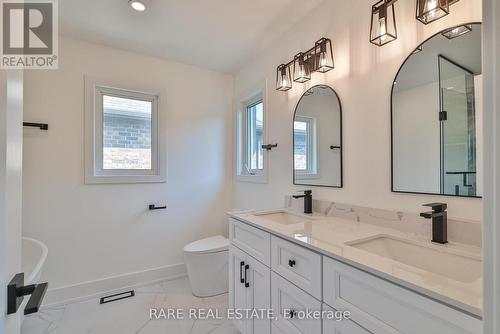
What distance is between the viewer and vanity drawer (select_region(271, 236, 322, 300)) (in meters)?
1.00

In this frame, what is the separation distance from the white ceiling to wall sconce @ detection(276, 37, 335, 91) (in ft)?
1.14

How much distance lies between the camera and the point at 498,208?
430 millimetres

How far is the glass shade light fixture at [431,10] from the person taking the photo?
1.05 meters

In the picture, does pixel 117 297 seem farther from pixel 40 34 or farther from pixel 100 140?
pixel 40 34

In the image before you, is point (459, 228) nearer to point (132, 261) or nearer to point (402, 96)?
point (402, 96)

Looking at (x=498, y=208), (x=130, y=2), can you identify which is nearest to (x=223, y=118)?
(x=130, y=2)

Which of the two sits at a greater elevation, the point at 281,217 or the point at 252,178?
the point at 252,178

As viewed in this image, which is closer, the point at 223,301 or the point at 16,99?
the point at 16,99

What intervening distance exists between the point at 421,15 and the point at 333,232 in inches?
43.9

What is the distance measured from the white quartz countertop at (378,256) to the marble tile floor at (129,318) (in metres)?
0.96

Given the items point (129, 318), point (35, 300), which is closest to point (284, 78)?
point (35, 300)

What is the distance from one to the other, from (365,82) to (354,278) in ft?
3.72

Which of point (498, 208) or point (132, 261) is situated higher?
point (498, 208)

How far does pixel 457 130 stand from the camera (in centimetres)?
107
